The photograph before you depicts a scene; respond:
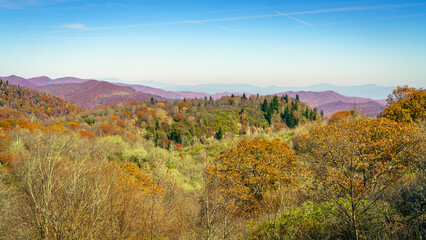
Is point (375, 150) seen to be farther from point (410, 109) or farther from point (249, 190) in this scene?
point (410, 109)

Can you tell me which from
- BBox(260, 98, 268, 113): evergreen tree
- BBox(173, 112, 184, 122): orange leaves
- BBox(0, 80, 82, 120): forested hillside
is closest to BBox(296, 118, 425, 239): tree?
BBox(173, 112, 184, 122): orange leaves

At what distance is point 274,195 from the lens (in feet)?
49.5

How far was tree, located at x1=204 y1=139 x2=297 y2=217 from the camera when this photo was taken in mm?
15383

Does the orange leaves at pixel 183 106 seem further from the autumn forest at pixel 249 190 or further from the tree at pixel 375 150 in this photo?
the tree at pixel 375 150

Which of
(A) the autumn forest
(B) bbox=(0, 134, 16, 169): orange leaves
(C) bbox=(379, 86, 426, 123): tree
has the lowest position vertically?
(B) bbox=(0, 134, 16, 169): orange leaves

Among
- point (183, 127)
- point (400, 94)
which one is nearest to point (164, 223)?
point (400, 94)

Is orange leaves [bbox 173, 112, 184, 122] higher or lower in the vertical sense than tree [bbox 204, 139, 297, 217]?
lower

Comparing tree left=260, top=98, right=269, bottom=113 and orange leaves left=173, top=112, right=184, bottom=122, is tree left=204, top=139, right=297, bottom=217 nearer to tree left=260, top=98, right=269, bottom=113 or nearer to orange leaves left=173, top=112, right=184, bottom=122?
orange leaves left=173, top=112, right=184, bottom=122

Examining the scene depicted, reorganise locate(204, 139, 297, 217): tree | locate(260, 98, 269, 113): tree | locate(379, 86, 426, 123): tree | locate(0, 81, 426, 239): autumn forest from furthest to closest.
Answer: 1. locate(260, 98, 269, 113): tree
2. locate(379, 86, 426, 123): tree
3. locate(204, 139, 297, 217): tree
4. locate(0, 81, 426, 239): autumn forest

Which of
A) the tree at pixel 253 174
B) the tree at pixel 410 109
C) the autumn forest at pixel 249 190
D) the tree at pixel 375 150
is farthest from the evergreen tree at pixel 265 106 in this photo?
the tree at pixel 253 174

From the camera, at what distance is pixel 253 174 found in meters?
16.4

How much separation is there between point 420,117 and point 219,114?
284ft

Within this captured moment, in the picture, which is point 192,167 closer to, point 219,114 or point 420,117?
point 420,117

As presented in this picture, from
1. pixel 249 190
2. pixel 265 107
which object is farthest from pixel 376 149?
pixel 265 107
